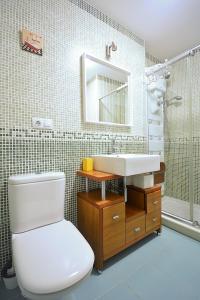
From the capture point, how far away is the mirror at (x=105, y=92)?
67.1 inches

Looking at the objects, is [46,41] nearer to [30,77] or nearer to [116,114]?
[30,77]

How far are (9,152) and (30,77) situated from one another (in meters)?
0.64

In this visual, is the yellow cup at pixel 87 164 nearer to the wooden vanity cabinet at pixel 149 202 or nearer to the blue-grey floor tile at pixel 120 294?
the wooden vanity cabinet at pixel 149 202

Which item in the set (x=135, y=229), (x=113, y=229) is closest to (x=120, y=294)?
(x=113, y=229)

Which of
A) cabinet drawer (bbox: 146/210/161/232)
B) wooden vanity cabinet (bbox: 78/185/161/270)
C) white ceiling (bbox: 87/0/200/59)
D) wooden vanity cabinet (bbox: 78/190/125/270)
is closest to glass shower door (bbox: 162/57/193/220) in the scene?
white ceiling (bbox: 87/0/200/59)

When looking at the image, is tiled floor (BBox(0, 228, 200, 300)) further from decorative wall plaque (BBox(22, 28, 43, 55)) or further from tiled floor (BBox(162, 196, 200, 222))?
decorative wall plaque (BBox(22, 28, 43, 55))

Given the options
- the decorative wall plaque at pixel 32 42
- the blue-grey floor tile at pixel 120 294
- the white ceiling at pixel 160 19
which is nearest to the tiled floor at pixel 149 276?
the blue-grey floor tile at pixel 120 294

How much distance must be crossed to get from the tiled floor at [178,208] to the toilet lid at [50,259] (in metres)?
1.57

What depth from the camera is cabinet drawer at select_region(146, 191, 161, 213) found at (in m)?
1.68

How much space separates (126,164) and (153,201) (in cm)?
68

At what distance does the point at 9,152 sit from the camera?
1.26 meters

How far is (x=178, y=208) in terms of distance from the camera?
7.51 feet

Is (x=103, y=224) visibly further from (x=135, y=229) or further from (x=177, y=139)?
(x=177, y=139)

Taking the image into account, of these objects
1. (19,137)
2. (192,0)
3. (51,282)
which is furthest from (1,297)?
(192,0)
